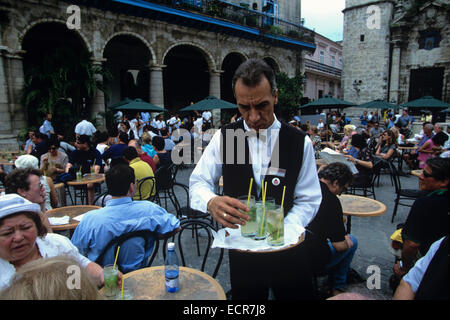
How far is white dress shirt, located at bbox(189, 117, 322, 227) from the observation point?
1787 mm

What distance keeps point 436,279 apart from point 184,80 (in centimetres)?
2158

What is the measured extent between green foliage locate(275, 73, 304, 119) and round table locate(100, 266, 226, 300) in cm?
1689

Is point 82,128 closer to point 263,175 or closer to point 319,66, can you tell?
point 263,175

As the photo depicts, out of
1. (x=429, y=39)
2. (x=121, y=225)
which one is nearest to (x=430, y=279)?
(x=121, y=225)

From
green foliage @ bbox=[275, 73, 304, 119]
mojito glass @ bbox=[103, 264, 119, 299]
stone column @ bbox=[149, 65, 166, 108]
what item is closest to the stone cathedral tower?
green foliage @ bbox=[275, 73, 304, 119]

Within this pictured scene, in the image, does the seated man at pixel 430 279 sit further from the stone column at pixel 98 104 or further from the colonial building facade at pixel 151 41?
the stone column at pixel 98 104

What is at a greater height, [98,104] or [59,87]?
[59,87]

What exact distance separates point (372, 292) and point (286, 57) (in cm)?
1947

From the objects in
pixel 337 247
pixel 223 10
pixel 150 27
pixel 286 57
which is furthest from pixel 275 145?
pixel 286 57

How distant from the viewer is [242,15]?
17328 millimetres

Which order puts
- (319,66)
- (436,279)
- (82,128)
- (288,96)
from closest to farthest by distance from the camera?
(436,279), (82,128), (288,96), (319,66)

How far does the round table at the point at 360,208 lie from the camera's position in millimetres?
3669

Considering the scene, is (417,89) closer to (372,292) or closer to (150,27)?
A: (150,27)

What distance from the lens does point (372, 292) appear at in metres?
3.24
